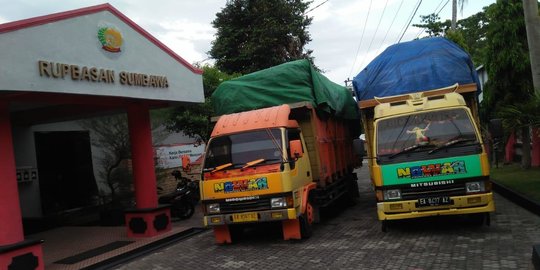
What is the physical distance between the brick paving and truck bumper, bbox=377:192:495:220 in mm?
407

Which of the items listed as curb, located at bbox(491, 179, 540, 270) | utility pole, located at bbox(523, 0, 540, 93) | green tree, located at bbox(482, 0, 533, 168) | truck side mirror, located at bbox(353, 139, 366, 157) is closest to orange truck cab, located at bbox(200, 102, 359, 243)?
truck side mirror, located at bbox(353, 139, 366, 157)

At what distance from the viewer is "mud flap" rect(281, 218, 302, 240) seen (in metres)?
8.48

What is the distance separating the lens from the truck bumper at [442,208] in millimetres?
7508

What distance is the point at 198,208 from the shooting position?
14906 millimetres

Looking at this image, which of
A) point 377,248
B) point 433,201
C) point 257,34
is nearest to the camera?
point 377,248

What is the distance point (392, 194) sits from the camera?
787 centimetres

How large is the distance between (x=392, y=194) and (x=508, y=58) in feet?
36.3

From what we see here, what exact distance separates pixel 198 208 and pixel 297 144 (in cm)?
746

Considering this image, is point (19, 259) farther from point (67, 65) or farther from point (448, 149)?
point (448, 149)

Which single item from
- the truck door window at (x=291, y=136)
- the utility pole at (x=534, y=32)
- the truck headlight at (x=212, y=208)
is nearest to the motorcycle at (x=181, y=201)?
the truck headlight at (x=212, y=208)

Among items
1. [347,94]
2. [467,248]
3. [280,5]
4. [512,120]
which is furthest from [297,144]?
[280,5]

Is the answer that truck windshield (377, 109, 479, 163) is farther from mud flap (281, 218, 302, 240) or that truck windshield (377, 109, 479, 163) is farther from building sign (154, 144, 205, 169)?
building sign (154, 144, 205, 169)

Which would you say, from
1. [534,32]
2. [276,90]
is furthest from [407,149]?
[534,32]

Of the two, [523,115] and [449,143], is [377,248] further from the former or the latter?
[523,115]
